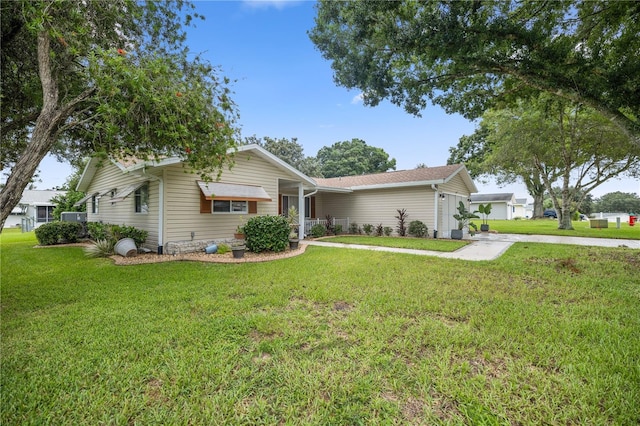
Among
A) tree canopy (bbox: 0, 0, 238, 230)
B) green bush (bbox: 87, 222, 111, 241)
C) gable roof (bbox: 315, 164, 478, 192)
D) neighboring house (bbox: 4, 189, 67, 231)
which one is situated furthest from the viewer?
neighboring house (bbox: 4, 189, 67, 231)

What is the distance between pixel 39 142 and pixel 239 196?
6.90 m

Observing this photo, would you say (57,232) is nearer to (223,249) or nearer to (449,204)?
(223,249)

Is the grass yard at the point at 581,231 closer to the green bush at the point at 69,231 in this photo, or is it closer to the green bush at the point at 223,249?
the green bush at the point at 223,249

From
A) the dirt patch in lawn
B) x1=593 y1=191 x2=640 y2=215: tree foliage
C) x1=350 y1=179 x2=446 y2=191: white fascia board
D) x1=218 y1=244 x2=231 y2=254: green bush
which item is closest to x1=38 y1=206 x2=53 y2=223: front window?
the dirt patch in lawn

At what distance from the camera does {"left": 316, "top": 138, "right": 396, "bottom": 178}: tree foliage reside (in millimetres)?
42594

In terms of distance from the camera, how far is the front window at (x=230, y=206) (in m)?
11.2

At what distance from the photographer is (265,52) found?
1059cm

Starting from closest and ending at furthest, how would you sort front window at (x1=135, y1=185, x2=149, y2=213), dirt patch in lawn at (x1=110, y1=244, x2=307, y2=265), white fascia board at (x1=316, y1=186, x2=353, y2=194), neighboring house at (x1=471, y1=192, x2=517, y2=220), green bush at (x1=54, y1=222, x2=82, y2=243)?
1. dirt patch in lawn at (x1=110, y1=244, x2=307, y2=265)
2. front window at (x1=135, y1=185, x2=149, y2=213)
3. green bush at (x1=54, y1=222, x2=82, y2=243)
4. white fascia board at (x1=316, y1=186, x2=353, y2=194)
5. neighboring house at (x1=471, y1=192, x2=517, y2=220)

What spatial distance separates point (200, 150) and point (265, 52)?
6651 millimetres

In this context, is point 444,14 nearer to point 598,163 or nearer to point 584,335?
point 584,335

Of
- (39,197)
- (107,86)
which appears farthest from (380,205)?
(39,197)

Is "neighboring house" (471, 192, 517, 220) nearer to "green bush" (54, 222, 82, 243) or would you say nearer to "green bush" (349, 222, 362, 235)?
"green bush" (349, 222, 362, 235)

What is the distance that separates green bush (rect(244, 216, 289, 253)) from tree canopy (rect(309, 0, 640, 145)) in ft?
19.6

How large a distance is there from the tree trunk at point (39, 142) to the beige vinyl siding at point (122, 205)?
5.83 m
